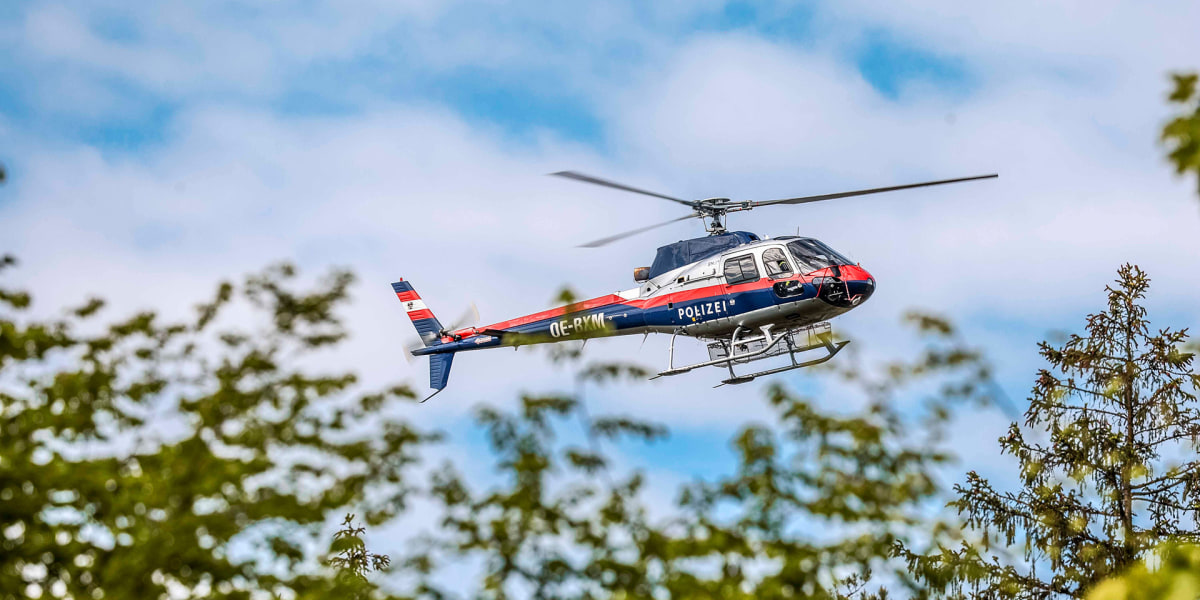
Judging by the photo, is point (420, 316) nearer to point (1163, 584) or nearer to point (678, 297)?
point (678, 297)

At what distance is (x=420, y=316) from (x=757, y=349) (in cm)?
1373

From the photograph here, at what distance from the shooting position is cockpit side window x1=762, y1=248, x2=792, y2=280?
29734mm

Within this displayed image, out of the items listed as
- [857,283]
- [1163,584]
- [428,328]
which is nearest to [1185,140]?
[1163,584]

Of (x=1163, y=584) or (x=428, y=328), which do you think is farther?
(x=428, y=328)

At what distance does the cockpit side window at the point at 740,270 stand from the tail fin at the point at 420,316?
10.9 metres

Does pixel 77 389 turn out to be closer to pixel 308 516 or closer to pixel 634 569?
pixel 308 516

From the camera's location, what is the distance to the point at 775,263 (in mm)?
29922

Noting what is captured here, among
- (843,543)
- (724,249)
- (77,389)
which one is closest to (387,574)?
(843,543)

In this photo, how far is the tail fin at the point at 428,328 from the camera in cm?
3762

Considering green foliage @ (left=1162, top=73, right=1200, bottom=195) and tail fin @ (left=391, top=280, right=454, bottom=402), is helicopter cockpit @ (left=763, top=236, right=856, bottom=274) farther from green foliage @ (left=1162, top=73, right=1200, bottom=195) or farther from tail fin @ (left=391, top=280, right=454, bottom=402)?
green foliage @ (left=1162, top=73, right=1200, bottom=195)

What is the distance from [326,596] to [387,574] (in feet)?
1.58

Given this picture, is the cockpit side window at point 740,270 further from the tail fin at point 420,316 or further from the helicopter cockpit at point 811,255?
the tail fin at point 420,316

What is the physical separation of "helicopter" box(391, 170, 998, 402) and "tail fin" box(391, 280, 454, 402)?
4.69 meters

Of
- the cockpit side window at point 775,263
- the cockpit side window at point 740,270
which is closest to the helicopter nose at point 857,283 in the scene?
the cockpit side window at point 775,263
